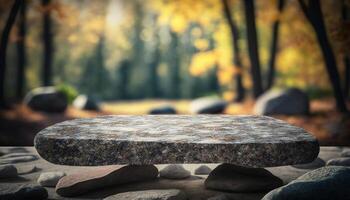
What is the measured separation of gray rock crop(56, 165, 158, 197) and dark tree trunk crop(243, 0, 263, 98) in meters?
8.91

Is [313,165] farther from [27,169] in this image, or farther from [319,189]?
[27,169]

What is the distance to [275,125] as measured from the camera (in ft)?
16.4

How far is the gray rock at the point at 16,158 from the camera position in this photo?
20.8ft

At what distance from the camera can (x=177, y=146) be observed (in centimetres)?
394

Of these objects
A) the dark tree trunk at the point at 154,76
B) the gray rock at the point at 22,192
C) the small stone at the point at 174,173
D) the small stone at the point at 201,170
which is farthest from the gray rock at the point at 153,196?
the dark tree trunk at the point at 154,76

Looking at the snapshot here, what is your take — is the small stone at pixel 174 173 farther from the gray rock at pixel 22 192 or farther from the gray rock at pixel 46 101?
the gray rock at pixel 46 101

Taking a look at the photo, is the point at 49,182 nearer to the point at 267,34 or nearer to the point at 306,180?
the point at 306,180

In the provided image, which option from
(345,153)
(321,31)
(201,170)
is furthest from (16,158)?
(321,31)

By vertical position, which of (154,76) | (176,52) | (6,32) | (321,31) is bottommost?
(154,76)

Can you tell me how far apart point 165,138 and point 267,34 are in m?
20.4

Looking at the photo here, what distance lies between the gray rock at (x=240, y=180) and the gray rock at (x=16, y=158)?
121 inches

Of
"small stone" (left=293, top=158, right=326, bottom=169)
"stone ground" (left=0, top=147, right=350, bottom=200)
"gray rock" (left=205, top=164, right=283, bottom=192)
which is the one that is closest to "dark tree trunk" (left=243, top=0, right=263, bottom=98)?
"stone ground" (left=0, top=147, right=350, bottom=200)

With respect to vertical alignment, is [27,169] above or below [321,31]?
below

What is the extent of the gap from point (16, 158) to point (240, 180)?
3.57 m
